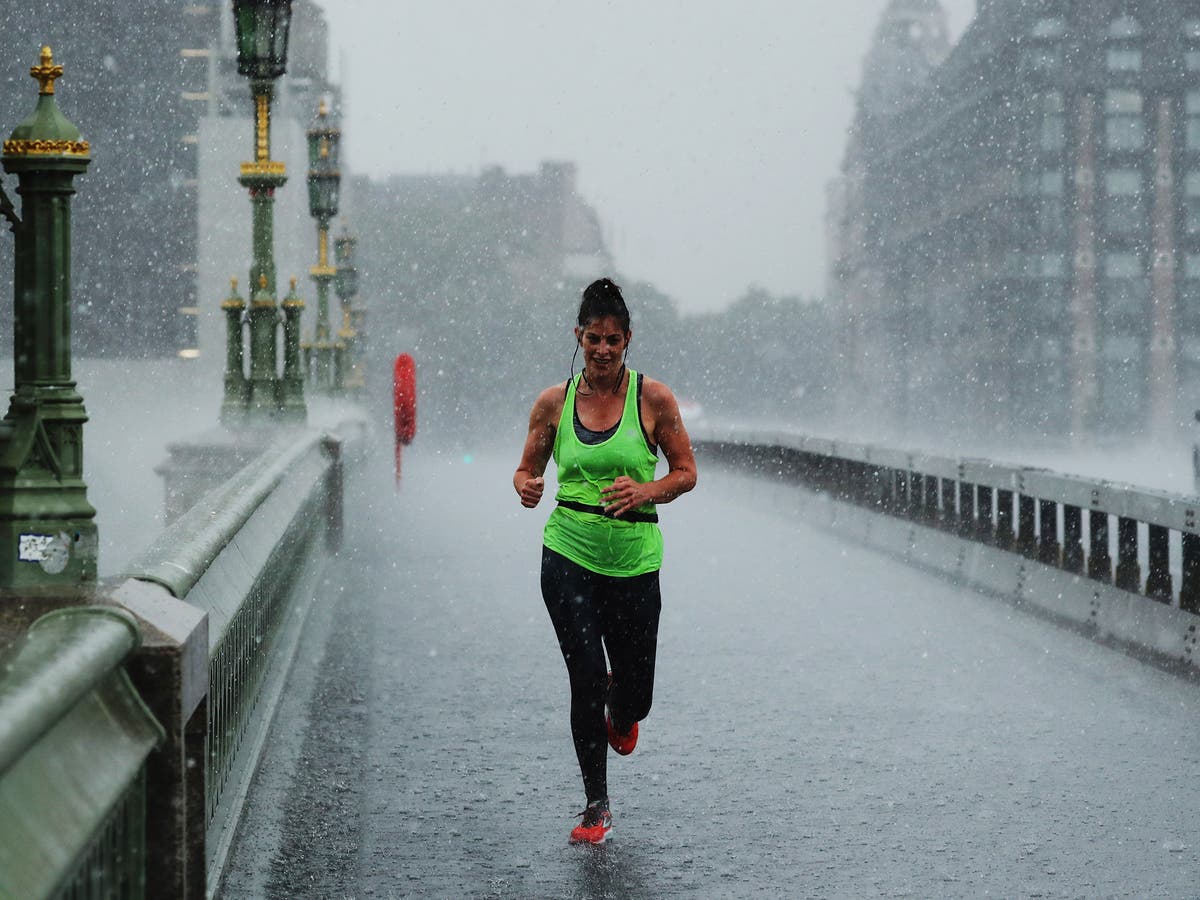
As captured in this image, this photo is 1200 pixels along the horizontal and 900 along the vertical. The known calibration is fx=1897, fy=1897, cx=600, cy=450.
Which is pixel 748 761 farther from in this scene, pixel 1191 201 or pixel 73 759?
pixel 1191 201

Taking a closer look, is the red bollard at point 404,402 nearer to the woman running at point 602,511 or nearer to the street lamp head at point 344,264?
the woman running at point 602,511

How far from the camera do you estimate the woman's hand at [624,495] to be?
588cm

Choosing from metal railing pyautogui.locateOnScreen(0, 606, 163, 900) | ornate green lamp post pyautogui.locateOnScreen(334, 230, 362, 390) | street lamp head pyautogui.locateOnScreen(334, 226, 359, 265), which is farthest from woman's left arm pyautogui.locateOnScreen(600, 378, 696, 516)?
street lamp head pyautogui.locateOnScreen(334, 226, 359, 265)

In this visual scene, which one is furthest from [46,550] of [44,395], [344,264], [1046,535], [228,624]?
[344,264]

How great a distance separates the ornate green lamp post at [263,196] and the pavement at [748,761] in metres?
3.77

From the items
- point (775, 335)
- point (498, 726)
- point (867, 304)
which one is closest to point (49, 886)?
point (498, 726)

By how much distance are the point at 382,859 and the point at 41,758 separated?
3212 millimetres

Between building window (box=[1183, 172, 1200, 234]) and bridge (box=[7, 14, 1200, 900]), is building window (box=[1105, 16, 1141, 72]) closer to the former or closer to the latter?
building window (box=[1183, 172, 1200, 234])

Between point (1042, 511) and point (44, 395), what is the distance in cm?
874

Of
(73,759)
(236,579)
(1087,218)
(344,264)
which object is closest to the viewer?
(73,759)

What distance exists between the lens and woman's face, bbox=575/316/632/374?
5.96 metres

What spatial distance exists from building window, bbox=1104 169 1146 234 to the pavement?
5480 cm

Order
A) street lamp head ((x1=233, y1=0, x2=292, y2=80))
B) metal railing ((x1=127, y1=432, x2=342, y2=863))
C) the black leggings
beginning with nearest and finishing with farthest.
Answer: metal railing ((x1=127, y1=432, x2=342, y2=863))
the black leggings
street lamp head ((x1=233, y1=0, x2=292, y2=80))

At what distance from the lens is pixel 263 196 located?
659 inches
